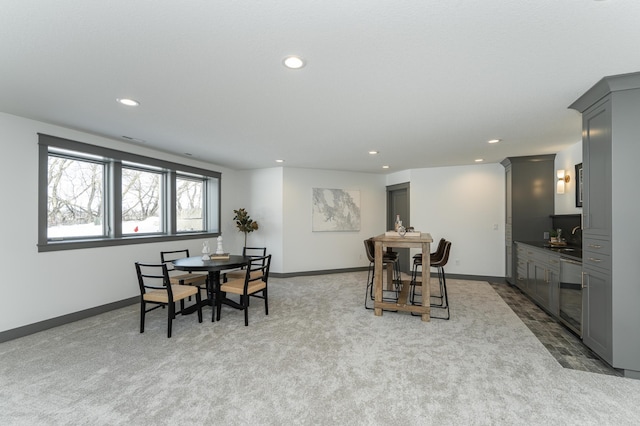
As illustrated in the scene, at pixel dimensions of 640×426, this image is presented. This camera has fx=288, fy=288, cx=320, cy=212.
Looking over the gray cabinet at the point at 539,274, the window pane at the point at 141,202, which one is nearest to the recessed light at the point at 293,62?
the gray cabinet at the point at 539,274

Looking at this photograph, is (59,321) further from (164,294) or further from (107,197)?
(107,197)

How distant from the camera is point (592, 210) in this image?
8.71 ft

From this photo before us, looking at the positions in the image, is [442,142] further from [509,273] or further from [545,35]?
[509,273]

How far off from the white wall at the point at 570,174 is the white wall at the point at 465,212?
96cm

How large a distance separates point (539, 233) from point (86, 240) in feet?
23.7

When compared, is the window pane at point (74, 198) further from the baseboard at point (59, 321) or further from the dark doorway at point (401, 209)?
the dark doorway at point (401, 209)

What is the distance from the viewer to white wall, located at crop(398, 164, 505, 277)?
19.2 ft

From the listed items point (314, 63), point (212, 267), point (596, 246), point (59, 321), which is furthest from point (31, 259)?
point (596, 246)

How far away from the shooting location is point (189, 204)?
589 centimetres

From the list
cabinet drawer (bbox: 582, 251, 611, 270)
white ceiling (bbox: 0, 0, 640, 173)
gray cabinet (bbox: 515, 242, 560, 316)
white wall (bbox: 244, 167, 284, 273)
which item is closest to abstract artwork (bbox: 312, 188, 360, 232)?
white wall (bbox: 244, 167, 284, 273)

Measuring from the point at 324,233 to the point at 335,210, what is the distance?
23.6 inches

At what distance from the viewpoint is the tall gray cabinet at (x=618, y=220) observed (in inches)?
91.9

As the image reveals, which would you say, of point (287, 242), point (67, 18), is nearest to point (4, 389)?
point (67, 18)

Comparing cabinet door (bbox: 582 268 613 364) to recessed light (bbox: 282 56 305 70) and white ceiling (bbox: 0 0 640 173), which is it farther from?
recessed light (bbox: 282 56 305 70)
